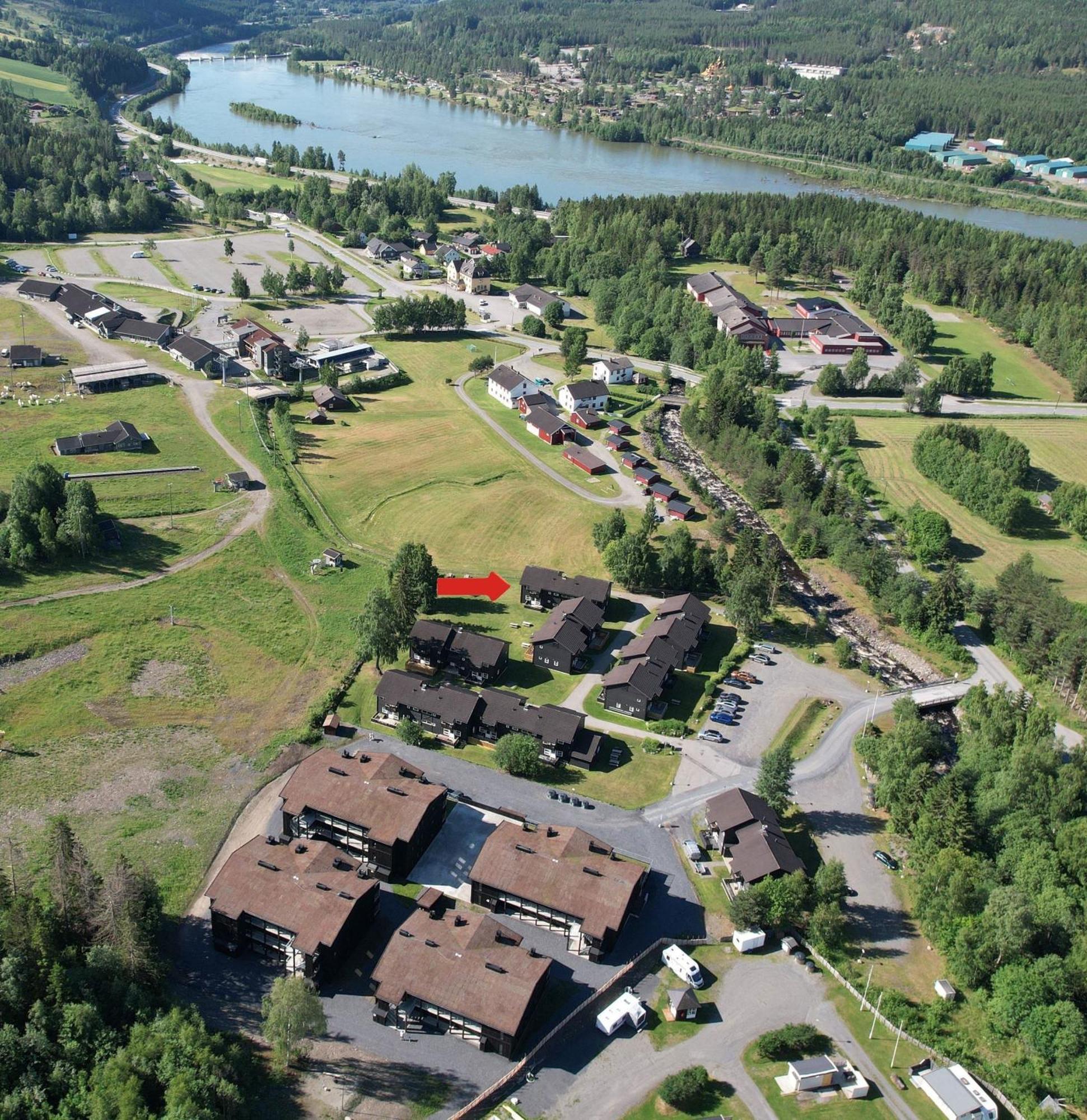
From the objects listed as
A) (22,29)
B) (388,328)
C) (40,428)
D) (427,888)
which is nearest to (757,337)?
(388,328)

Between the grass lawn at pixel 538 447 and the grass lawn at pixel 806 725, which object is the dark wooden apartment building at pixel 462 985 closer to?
the grass lawn at pixel 806 725

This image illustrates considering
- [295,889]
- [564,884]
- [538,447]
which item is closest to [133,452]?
[538,447]

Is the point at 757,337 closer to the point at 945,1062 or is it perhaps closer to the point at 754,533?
the point at 754,533

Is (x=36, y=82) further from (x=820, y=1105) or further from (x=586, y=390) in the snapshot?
(x=820, y=1105)

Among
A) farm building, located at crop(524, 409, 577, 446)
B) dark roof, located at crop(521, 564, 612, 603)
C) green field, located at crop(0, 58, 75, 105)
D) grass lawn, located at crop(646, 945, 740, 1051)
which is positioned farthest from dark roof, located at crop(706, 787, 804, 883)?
green field, located at crop(0, 58, 75, 105)

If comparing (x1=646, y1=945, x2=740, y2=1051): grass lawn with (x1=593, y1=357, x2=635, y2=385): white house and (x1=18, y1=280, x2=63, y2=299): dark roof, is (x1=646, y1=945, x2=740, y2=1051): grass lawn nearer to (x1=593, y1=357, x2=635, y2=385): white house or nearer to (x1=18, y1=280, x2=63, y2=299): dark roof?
(x1=593, y1=357, x2=635, y2=385): white house

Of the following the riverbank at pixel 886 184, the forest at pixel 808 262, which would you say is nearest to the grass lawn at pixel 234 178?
the forest at pixel 808 262

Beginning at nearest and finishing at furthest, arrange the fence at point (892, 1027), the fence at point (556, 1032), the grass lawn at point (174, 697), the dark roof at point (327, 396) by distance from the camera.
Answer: the fence at point (556, 1032) → the fence at point (892, 1027) → the grass lawn at point (174, 697) → the dark roof at point (327, 396)
